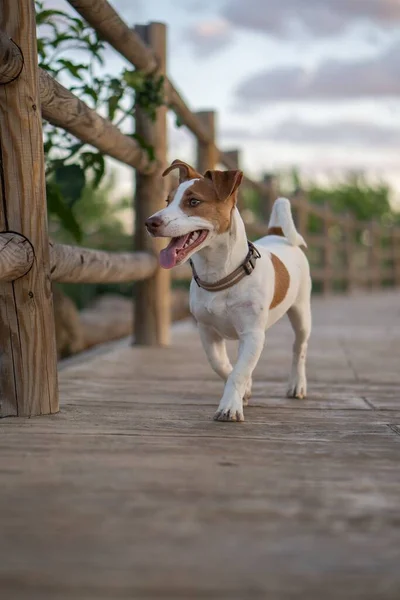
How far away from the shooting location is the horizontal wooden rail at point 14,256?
2314mm

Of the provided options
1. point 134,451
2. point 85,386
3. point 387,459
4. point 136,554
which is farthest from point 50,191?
point 136,554

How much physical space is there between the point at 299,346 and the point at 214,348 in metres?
0.45

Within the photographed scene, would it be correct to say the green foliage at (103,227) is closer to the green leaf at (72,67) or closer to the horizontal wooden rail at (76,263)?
the horizontal wooden rail at (76,263)

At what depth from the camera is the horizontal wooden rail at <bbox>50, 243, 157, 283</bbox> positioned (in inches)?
116

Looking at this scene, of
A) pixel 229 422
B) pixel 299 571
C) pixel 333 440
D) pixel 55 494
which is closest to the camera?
pixel 299 571

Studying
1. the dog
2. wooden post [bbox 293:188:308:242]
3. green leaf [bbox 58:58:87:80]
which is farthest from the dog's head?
wooden post [bbox 293:188:308:242]

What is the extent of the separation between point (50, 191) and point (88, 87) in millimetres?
498

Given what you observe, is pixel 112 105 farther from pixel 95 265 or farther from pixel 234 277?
pixel 234 277

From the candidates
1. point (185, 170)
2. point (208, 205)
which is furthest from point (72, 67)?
point (208, 205)

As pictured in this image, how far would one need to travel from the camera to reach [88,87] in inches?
138

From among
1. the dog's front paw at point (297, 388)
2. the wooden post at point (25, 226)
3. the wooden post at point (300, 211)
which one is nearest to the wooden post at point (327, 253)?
the wooden post at point (300, 211)

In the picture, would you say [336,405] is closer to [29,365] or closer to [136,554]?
[29,365]

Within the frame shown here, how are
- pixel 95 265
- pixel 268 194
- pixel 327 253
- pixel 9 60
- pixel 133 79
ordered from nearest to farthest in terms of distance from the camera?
pixel 9 60, pixel 95 265, pixel 133 79, pixel 268 194, pixel 327 253

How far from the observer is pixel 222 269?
8.48 feet
